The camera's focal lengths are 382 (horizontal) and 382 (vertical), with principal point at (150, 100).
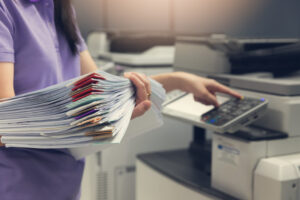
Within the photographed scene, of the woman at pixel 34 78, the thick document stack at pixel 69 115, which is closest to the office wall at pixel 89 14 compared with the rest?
the woman at pixel 34 78

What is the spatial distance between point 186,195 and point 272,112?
34 centimetres

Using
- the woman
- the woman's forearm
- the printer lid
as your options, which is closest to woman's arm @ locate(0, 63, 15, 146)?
the woman

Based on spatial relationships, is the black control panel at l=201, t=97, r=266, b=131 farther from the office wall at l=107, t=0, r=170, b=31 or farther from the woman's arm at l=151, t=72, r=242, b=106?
the office wall at l=107, t=0, r=170, b=31

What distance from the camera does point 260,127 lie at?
1020mm

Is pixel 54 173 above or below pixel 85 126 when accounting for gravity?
below

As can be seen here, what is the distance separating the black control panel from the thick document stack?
1.28 ft

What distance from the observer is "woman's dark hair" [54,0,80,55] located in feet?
2.65

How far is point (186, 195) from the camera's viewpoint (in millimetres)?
1104

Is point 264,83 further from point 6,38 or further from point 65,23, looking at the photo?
point 6,38

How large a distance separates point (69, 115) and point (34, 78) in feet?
0.58

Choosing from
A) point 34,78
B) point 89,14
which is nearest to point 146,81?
point 34,78

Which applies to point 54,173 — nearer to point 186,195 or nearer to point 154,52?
point 186,195

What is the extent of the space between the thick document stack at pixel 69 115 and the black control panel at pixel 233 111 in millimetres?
389

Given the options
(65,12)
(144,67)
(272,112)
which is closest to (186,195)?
(272,112)
